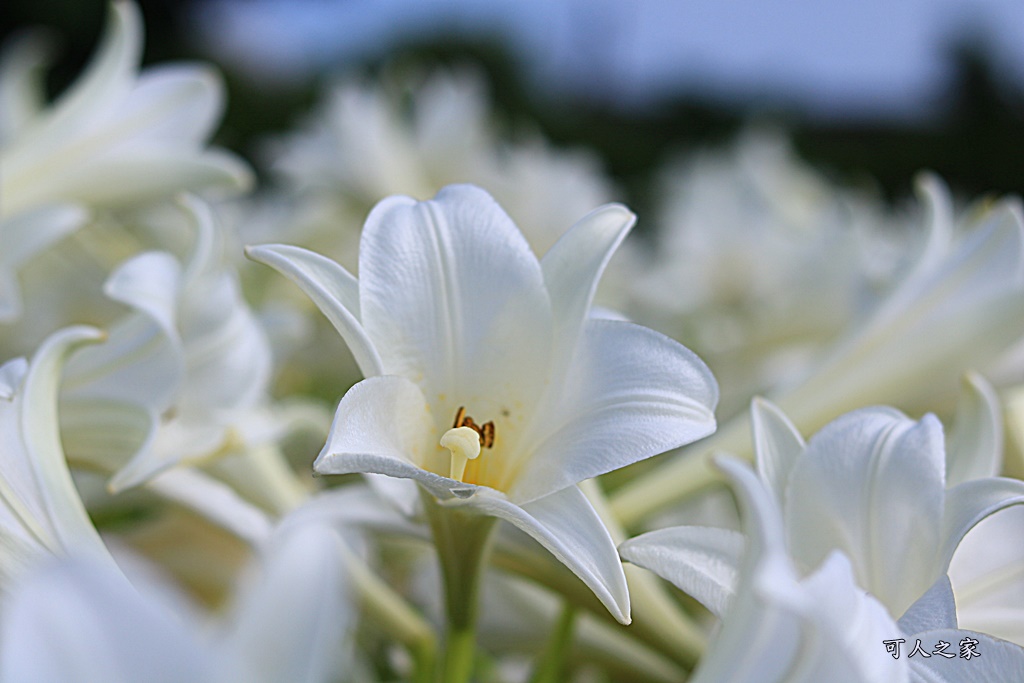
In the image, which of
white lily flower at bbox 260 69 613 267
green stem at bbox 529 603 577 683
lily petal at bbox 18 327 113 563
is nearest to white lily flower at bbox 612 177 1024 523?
green stem at bbox 529 603 577 683

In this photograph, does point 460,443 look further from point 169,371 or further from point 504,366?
point 169,371

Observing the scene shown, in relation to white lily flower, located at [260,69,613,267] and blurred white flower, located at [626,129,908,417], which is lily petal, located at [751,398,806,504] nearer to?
blurred white flower, located at [626,129,908,417]

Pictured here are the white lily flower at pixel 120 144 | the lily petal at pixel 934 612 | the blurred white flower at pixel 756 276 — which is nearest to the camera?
the lily petal at pixel 934 612

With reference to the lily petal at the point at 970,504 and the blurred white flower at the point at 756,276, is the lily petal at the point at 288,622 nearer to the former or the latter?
the lily petal at the point at 970,504

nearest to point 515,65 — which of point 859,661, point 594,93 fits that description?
point 594,93

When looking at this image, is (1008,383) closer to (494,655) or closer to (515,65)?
(494,655)

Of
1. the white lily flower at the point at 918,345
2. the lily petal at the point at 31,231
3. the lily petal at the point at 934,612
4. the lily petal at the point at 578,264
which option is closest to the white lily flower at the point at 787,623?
the lily petal at the point at 934,612
